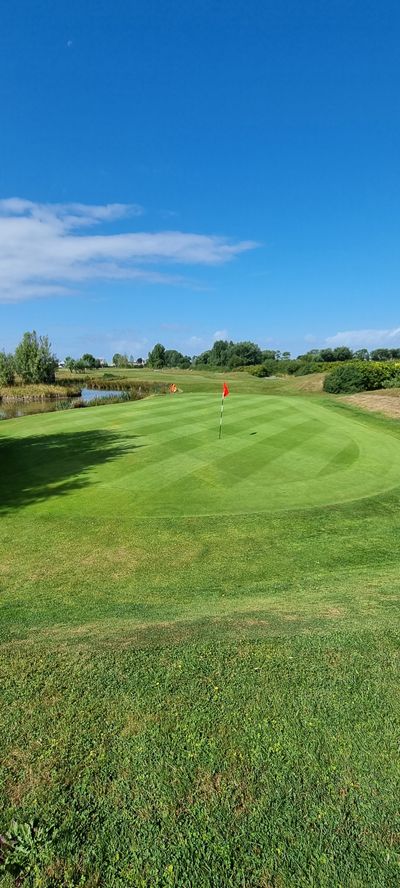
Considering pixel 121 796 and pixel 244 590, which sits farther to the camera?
pixel 244 590

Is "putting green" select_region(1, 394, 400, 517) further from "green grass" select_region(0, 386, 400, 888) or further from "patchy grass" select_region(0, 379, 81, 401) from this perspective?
"patchy grass" select_region(0, 379, 81, 401)

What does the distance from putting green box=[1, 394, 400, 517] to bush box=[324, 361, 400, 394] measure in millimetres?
20316

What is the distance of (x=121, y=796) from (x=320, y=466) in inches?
556

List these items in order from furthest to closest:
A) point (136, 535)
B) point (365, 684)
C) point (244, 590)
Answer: point (136, 535) < point (244, 590) < point (365, 684)

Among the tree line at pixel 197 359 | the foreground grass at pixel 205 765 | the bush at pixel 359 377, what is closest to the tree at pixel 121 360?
the tree line at pixel 197 359

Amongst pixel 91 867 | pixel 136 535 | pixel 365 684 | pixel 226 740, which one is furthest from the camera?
pixel 136 535

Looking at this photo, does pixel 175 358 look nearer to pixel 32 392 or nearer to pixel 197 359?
pixel 197 359

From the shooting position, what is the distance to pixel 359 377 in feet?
147

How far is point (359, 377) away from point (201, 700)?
44818mm

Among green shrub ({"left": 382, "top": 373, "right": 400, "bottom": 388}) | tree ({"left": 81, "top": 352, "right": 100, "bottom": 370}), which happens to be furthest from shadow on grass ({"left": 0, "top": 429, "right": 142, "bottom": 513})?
tree ({"left": 81, "top": 352, "right": 100, "bottom": 370})

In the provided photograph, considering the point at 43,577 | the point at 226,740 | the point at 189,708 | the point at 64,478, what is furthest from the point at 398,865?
the point at 64,478

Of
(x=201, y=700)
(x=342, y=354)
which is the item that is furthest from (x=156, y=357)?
(x=201, y=700)

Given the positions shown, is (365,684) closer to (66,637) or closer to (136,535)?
(66,637)

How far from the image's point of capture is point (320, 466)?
1622 centimetres
